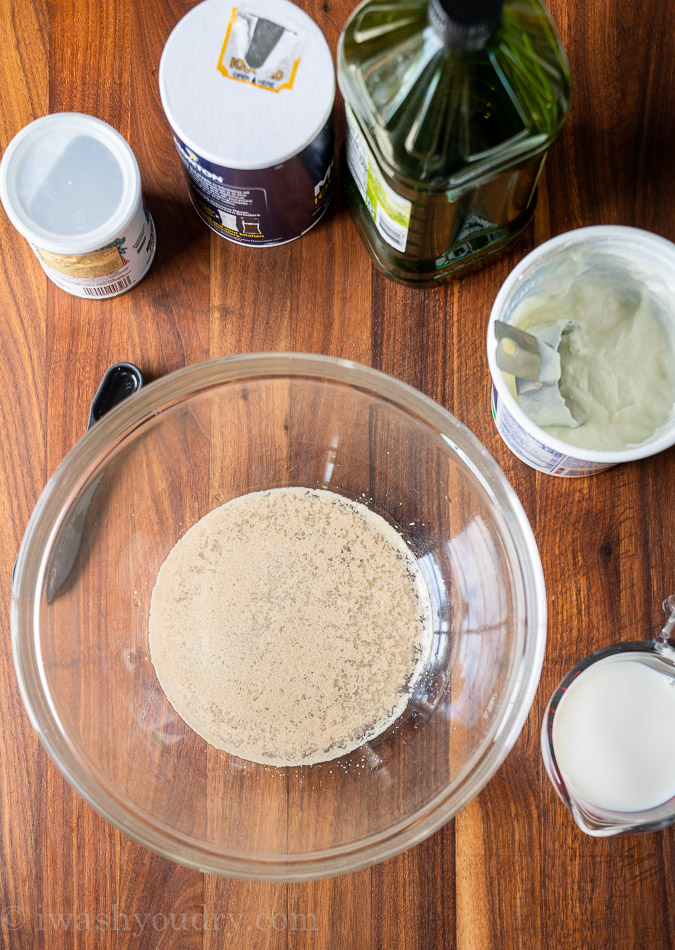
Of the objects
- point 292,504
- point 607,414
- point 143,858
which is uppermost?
point 607,414

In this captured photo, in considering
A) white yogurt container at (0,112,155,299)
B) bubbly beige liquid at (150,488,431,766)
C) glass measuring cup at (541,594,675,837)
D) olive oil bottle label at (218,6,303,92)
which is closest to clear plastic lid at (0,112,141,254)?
white yogurt container at (0,112,155,299)

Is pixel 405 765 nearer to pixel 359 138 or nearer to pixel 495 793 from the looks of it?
pixel 495 793

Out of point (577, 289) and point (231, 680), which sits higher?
point (577, 289)

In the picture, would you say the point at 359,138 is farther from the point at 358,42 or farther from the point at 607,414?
the point at 607,414

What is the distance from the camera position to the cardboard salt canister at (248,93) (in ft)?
2.05

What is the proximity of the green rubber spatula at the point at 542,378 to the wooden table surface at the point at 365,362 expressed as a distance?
3.0 inches

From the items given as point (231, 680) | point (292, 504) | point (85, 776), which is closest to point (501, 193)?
point (292, 504)

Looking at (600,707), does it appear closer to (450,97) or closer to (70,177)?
(450,97)

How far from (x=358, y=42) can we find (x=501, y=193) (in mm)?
157

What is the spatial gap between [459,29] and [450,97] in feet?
0.18

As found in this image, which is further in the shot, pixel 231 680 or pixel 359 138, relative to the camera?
pixel 231 680

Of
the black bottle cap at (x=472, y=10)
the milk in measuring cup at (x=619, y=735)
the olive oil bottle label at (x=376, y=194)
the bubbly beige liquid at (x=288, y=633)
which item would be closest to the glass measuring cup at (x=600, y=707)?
the milk in measuring cup at (x=619, y=735)

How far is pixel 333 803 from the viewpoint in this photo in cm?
74

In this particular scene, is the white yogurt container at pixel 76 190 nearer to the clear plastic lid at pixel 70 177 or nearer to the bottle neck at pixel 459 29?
the clear plastic lid at pixel 70 177
